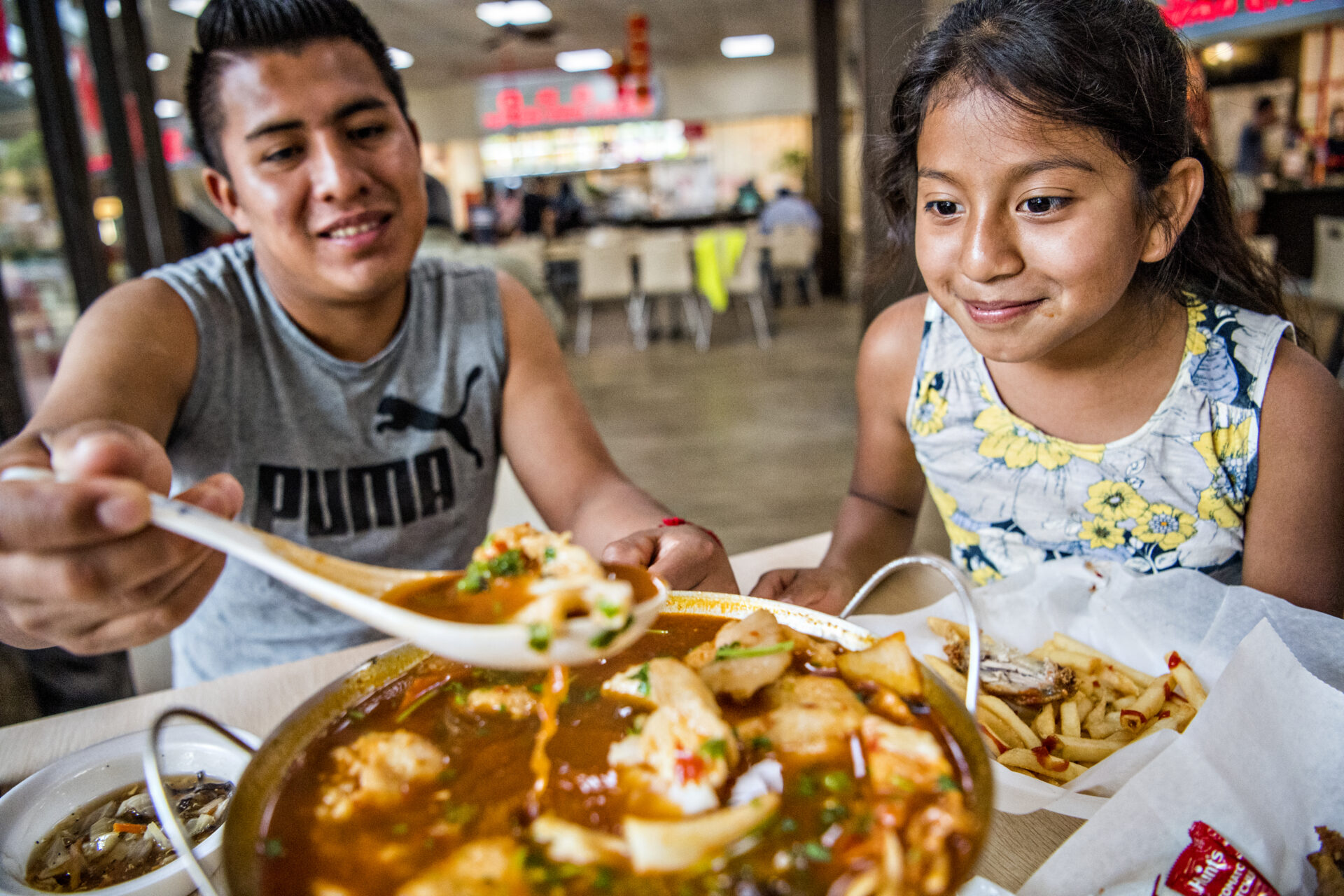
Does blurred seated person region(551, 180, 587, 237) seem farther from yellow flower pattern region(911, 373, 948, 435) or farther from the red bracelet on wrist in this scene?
the red bracelet on wrist

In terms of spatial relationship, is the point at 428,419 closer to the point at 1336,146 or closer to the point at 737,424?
the point at 737,424

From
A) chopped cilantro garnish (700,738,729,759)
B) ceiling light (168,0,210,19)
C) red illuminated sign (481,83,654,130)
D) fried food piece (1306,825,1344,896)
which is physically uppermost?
red illuminated sign (481,83,654,130)

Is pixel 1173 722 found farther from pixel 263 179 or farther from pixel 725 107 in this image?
pixel 725 107

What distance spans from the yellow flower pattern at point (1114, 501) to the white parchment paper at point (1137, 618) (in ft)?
0.54

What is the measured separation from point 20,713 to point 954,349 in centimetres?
307

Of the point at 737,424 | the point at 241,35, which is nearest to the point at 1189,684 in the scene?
the point at 241,35

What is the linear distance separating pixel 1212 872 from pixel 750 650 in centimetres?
47

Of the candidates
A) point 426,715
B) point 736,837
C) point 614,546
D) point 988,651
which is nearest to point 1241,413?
point 988,651

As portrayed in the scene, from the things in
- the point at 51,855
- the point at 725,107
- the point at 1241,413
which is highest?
the point at 725,107

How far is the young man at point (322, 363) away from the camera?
1.60 m

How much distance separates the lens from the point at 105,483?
2.52 feet

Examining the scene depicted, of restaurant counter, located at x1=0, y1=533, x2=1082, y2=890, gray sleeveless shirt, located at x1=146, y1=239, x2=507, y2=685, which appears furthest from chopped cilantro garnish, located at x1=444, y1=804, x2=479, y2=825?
gray sleeveless shirt, located at x1=146, y1=239, x2=507, y2=685

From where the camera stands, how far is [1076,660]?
119 centimetres

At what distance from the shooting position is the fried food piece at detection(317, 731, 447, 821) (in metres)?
0.73
